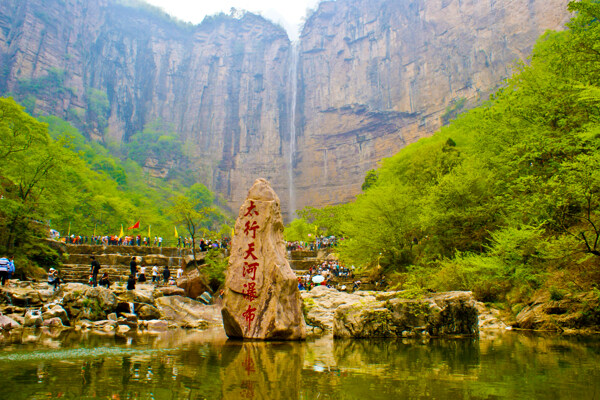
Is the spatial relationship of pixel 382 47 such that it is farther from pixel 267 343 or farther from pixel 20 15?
pixel 267 343

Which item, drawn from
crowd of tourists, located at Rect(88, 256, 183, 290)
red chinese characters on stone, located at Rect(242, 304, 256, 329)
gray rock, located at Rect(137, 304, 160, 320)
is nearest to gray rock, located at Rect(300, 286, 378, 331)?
red chinese characters on stone, located at Rect(242, 304, 256, 329)

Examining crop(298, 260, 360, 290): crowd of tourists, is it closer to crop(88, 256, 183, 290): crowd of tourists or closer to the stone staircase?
crop(88, 256, 183, 290): crowd of tourists

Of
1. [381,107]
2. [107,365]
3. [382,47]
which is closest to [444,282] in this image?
[107,365]

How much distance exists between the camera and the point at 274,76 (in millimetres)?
89812

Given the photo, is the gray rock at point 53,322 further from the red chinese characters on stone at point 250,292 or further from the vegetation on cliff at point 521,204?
the vegetation on cliff at point 521,204

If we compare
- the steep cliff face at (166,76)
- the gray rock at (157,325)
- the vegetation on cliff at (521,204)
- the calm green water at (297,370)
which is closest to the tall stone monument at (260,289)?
the calm green water at (297,370)

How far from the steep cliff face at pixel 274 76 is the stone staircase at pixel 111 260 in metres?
51.8

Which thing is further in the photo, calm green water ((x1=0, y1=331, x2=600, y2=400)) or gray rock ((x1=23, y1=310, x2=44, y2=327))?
gray rock ((x1=23, y1=310, x2=44, y2=327))

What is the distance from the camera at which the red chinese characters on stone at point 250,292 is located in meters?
7.43

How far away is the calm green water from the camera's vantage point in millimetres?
3434

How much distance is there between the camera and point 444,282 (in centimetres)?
1347

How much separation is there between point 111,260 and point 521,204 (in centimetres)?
1958

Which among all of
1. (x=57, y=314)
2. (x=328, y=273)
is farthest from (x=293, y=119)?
(x=57, y=314)

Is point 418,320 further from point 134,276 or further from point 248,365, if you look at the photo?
point 134,276
